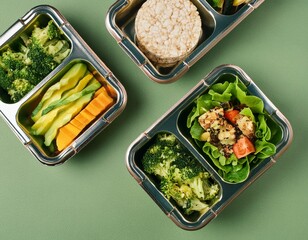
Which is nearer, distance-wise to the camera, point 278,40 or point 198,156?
point 198,156

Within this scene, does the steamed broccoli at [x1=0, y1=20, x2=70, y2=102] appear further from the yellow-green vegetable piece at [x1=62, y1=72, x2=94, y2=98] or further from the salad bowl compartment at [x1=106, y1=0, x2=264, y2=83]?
the salad bowl compartment at [x1=106, y1=0, x2=264, y2=83]

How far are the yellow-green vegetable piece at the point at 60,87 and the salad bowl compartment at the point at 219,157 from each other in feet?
1.69

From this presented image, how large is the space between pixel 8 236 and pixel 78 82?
3.52ft

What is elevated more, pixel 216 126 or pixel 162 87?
pixel 162 87

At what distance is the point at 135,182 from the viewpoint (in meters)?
2.98

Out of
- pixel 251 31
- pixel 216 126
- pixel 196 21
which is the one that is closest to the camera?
pixel 216 126

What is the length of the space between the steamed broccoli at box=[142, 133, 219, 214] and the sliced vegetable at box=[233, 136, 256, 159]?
0.78ft

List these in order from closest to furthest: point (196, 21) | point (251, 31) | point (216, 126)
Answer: point (216, 126) → point (196, 21) → point (251, 31)

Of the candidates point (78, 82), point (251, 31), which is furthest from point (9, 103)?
point (251, 31)

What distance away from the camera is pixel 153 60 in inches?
113

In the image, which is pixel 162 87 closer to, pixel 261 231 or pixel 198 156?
pixel 198 156

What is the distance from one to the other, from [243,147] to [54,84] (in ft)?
3.78

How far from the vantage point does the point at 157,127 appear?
108 inches

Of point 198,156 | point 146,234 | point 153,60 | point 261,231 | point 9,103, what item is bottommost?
point 261,231
